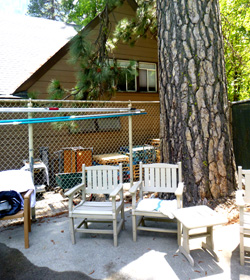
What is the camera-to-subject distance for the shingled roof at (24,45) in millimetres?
6996

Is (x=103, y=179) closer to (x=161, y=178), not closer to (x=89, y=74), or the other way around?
(x=161, y=178)

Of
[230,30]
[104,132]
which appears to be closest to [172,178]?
[104,132]

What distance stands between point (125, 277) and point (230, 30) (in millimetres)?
8456

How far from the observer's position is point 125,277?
95.7 inches

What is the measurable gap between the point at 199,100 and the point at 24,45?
23.3 feet

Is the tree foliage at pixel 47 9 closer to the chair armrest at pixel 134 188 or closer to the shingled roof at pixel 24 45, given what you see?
the shingled roof at pixel 24 45

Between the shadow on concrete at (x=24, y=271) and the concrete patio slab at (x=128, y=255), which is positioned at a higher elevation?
the concrete patio slab at (x=128, y=255)

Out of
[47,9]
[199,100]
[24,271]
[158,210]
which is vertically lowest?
[24,271]

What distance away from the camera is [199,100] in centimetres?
371

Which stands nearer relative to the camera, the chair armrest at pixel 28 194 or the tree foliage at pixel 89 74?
the chair armrest at pixel 28 194

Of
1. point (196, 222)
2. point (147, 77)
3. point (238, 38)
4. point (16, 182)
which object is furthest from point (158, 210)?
point (238, 38)

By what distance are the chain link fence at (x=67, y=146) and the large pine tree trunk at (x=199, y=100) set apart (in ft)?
5.10

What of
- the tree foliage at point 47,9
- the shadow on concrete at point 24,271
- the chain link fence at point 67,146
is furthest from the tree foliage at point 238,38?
the tree foliage at point 47,9

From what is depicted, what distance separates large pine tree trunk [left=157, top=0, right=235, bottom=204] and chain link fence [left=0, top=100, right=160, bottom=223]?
155cm
